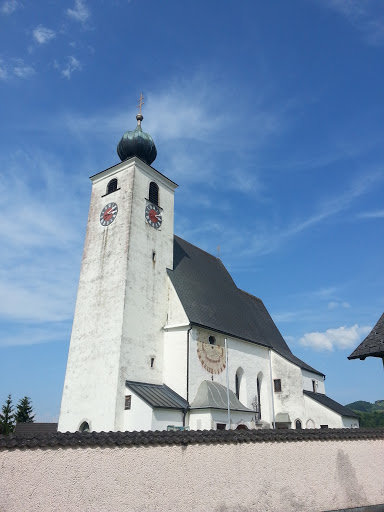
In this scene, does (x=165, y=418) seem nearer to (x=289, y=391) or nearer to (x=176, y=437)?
(x=176, y=437)

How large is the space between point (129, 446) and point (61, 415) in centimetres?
1237

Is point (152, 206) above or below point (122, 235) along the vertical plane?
above

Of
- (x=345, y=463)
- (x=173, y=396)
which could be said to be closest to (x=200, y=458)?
(x=345, y=463)

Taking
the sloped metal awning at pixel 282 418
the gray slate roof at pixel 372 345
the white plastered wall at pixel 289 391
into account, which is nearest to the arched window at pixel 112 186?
the white plastered wall at pixel 289 391

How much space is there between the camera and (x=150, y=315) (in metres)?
19.2

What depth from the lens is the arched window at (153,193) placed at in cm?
2207

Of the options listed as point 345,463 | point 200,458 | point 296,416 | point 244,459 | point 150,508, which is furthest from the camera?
point 296,416

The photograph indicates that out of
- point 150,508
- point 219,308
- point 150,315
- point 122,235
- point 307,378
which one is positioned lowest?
point 150,508

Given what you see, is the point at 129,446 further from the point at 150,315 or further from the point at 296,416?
the point at 296,416

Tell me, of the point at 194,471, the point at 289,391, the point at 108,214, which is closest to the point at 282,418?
the point at 289,391

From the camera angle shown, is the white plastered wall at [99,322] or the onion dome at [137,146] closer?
the white plastered wall at [99,322]

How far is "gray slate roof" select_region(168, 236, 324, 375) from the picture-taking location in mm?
20938

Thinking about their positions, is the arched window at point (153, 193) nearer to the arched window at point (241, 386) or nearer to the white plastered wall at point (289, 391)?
the arched window at point (241, 386)

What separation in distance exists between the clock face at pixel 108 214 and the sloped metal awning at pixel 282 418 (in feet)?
47.1
